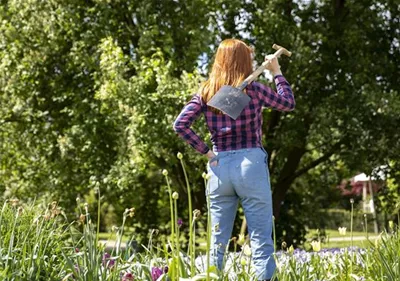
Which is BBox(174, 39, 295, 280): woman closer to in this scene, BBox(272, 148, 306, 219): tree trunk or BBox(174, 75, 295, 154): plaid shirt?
BBox(174, 75, 295, 154): plaid shirt

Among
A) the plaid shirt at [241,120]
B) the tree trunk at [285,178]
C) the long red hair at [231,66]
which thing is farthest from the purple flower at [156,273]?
the tree trunk at [285,178]

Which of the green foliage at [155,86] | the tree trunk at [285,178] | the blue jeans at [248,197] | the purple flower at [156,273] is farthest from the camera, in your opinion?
the tree trunk at [285,178]

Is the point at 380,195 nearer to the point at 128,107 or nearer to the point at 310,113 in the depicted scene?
the point at 310,113

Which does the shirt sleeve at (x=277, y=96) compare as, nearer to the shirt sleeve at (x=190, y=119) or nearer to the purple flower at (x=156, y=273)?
the shirt sleeve at (x=190, y=119)

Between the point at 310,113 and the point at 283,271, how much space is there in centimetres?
658

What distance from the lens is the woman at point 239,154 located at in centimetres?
375

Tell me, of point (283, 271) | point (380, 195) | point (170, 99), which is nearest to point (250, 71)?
point (283, 271)

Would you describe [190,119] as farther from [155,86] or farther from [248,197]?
[155,86]

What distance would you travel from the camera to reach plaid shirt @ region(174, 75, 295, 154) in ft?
12.7

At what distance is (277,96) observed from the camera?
3.96 meters

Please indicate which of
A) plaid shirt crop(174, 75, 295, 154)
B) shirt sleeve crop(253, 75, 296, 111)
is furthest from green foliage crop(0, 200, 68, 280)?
shirt sleeve crop(253, 75, 296, 111)

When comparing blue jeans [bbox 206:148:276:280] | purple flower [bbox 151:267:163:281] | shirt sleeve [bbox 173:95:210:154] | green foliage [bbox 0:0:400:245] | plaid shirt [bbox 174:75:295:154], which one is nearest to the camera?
purple flower [bbox 151:267:163:281]

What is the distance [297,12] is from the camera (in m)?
10.1

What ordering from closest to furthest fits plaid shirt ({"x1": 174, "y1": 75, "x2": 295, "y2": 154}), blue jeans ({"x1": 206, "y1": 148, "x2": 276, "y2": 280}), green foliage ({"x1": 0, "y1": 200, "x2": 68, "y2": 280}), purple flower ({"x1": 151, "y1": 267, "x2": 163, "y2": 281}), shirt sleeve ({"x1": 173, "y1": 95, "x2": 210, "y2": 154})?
green foliage ({"x1": 0, "y1": 200, "x2": 68, "y2": 280}), purple flower ({"x1": 151, "y1": 267, "x2": 163, "y2": 281}), blue jeans ({"x1": 206, "y1": 148, "x2": 276, "y2": 280}), plaid shirt ({"x1": 174, "y1": 75, "x2": 295, "y2": 154}), shirt sleeve ({"x1": 173, "y1": 95, "x2": 210, "y2": 154})
